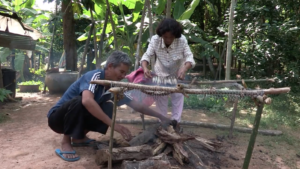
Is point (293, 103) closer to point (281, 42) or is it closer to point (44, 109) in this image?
point (281, 42)

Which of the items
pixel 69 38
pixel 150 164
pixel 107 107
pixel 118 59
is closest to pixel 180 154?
pixel 150 164

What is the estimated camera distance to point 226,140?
333cm

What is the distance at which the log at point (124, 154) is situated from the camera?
89.9 inches

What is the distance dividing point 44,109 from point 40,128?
1.59 m

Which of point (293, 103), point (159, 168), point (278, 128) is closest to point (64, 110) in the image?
point (159, 168)

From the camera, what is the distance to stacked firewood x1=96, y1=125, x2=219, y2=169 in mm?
2162

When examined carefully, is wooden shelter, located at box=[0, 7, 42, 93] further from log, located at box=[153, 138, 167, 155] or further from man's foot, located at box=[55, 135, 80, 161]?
log, located at box=[153, 138, 167, 155]

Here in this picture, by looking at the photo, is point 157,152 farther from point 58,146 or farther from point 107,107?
point 58,146

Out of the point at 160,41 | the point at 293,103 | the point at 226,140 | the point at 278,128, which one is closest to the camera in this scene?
the point at 160,41

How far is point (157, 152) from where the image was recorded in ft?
8.04

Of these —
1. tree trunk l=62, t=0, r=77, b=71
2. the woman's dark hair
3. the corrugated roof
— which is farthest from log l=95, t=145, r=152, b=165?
tree trunk l=62, t=0, r=77, b=71

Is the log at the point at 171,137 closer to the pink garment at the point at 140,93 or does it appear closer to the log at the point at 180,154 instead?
the log at the point at 180,154

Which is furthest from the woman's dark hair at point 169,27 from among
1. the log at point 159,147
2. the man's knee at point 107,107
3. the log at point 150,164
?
the log at point 150,164

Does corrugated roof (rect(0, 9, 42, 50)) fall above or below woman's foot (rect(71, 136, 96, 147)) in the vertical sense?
above
